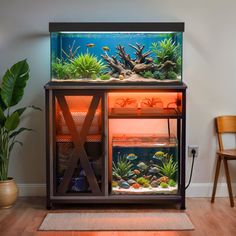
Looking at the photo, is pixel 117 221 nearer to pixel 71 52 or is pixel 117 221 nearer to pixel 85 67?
pixel 85 67

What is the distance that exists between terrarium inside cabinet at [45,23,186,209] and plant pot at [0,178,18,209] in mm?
→ 363

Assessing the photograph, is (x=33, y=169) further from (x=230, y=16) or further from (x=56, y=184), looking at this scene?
(x=230, y=16)

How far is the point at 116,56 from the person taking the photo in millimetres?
4586

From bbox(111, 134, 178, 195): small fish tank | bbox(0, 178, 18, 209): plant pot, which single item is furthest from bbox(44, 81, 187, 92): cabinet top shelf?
bbox(0, 178, 18, 209): plant pot

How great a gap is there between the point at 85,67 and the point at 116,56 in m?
0.32

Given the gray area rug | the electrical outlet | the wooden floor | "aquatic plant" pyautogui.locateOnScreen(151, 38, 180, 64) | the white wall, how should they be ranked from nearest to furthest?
the wooden floor < the gray area rug < "aquatic plant" pyautogui.locateOnScreen(151, 38, 180, 64) < the white wall < the electrical outlet

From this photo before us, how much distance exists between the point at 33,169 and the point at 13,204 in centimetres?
48

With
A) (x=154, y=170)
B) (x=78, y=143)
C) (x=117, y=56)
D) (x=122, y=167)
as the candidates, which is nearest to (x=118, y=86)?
(x=117, y=56)

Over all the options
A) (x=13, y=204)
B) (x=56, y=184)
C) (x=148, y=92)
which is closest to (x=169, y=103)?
(x=148, y=92)

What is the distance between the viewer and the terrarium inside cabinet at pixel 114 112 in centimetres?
444

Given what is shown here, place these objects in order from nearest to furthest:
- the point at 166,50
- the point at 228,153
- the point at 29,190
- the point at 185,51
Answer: the point at 166,50 → the point at 228,153 → the point at 185,51 → the point at 29,190

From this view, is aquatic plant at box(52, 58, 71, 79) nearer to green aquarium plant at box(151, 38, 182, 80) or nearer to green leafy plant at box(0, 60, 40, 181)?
green leafy plant at box(0, 60, 40, 181)

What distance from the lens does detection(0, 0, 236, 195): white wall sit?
483cm

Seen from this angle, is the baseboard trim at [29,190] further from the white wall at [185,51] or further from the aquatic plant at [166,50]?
the aquatic plant at [166,50]
